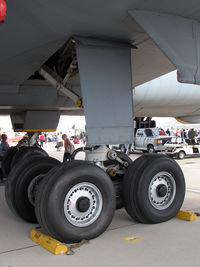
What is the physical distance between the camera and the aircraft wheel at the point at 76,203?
10.9 feet

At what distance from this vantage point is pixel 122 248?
3.27 m

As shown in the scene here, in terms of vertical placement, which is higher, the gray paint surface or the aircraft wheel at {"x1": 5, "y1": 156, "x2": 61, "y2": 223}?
the gray paint surface

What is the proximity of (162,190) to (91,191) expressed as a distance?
3.48 ft

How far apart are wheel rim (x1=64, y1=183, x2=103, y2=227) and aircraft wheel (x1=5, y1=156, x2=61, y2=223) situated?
1.12 meters

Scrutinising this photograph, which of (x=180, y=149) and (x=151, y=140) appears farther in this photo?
(x=151, y=140)

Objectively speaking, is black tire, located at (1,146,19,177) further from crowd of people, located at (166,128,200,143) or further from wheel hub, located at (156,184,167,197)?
crowd of people, located at (166,128,200,143)

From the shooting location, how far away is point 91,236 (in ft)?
11.5

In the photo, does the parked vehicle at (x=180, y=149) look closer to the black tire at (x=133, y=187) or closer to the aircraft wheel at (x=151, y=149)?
the aircraft wheel at (x=151, y=149)

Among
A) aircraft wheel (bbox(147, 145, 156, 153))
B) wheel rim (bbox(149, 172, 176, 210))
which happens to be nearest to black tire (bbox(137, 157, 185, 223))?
wheel rim (bbox(149, 172, 176, 210))

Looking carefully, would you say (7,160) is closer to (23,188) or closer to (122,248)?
(23,188)

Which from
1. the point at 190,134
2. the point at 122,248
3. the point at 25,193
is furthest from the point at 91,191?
the point at 190,134

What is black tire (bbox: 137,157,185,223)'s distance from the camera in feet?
12.9

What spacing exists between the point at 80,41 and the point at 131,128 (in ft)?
4.38

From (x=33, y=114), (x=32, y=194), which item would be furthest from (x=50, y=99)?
(x=32, y=194)
